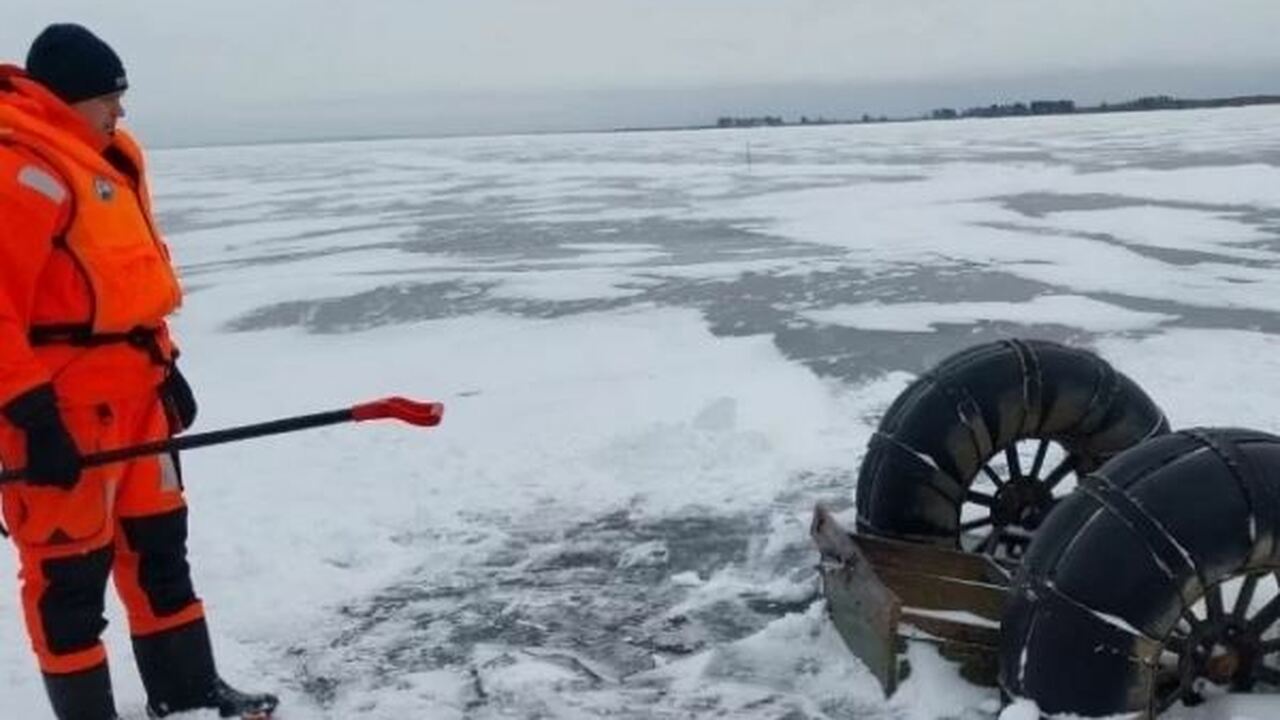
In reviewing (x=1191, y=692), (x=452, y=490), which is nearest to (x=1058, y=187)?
(x=452, y=490)

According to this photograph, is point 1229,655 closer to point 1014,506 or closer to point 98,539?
point 1014,506

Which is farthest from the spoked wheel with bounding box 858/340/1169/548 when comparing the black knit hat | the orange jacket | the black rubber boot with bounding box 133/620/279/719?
the black knit hat

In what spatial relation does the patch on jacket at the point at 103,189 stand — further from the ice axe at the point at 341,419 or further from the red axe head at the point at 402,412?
the red axe head at the point at 402,412

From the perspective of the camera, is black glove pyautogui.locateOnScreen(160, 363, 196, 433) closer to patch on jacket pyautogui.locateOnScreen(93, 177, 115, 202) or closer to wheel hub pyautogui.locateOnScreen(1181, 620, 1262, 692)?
patch on jacket pyautogui.locateOnScreen(93, 177, 115, 202)

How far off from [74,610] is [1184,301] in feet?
30.1

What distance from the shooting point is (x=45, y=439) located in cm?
271

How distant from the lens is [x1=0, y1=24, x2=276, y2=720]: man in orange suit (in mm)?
2723

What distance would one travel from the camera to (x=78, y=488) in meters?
2.88

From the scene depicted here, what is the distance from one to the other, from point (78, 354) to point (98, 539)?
46 centimetres

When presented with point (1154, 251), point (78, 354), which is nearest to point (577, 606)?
point (78, 354)

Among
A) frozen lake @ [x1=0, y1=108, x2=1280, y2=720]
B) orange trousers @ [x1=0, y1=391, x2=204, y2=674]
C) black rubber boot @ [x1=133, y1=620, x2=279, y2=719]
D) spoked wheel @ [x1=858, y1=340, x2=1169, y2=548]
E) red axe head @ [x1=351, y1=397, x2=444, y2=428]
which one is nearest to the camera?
orange trousers @ [x1=0, y1=391, x2=204, y2=674]

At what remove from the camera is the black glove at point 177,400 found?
322 cm

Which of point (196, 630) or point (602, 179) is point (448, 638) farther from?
point (602, 179)

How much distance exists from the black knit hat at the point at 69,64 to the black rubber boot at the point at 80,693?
56.7 inches
